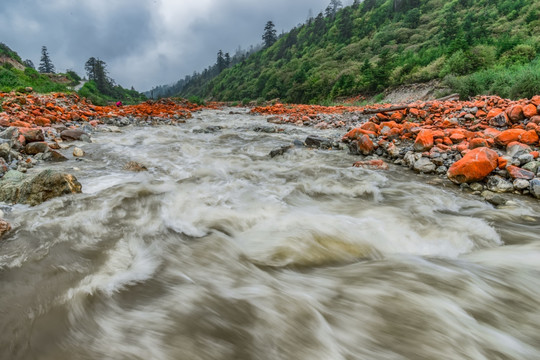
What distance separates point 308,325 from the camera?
1576 mm

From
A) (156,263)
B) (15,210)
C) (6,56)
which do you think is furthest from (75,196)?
(6,56)

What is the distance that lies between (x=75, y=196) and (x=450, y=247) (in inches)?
171

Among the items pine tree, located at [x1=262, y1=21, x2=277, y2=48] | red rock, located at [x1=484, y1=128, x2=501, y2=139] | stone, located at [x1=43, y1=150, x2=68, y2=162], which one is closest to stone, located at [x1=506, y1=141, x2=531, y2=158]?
red rock, located at [x1=484, y1=128, x2=501, y2=139]

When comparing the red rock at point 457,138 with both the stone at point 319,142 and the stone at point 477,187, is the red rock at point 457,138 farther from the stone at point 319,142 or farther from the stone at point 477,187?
the stone at point 319,142

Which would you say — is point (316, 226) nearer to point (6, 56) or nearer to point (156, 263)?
point (156, 263)

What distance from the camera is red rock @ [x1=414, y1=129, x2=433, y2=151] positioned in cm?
491

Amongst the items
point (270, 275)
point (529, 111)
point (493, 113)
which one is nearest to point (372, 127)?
point (493, 113)

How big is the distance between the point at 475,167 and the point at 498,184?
35 centimetres

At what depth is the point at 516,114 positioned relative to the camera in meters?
5.00

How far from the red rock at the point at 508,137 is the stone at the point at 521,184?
4.38 feet

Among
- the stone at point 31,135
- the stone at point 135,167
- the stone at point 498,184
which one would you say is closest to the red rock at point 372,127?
the stone at point 498,184

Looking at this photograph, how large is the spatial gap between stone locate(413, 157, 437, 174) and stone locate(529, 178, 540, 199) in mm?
1246

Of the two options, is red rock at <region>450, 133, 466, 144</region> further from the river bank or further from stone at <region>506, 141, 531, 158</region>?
stone at <region>506, 141, 531, 158</region>

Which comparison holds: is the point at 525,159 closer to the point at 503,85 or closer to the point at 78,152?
the point at 503,85
